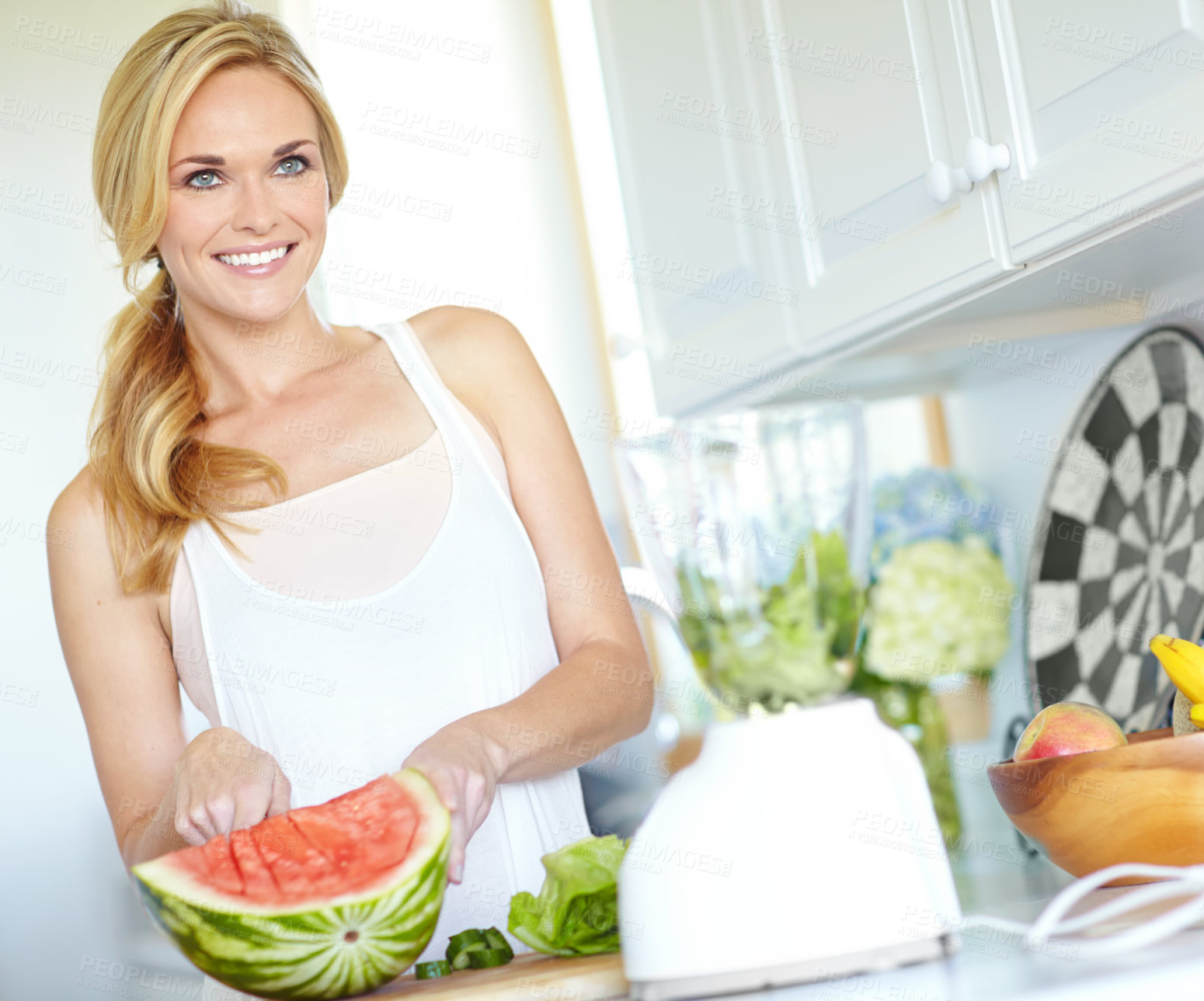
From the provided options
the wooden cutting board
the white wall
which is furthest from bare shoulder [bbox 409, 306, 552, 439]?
the white wall

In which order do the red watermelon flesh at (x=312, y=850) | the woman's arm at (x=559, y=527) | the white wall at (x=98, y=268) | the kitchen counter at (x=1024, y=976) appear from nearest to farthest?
1. the kitchen counter at (x=1024, y=976)
2. the red watermelon flesh at (x=312, y=850)
3. the woman's arm at (x=559, y=527)
4. the white wall at (x=98, y=268)

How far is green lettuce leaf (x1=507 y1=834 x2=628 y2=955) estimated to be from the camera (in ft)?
2.66

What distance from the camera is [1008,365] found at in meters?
2.01

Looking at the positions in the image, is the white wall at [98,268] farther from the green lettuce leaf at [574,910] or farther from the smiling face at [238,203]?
the green lettuce leaf at [574,910]

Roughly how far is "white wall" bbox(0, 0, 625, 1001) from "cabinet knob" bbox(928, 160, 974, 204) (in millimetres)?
1804

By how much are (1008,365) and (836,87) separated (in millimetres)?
642

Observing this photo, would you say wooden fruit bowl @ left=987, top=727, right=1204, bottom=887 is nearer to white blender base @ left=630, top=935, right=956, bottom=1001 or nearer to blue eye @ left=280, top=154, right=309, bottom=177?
white blender base @ left=630, top=935, right=956, bottom=1001

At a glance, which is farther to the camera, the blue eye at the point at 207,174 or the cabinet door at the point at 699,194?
the cabinet door at the point at 699,194

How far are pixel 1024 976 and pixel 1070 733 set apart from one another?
37 cm

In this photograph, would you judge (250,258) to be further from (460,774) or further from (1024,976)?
(1024,976)

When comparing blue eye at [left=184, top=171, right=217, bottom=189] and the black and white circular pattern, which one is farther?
the black and white circular pattern

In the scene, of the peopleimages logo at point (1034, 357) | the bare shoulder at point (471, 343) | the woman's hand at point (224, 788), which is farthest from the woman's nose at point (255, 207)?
the peopleimages logo at point (1034, 357)

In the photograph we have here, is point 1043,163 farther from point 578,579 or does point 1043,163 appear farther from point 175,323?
point 175,323

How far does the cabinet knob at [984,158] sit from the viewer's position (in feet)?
4.23
